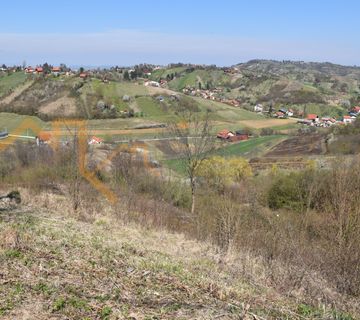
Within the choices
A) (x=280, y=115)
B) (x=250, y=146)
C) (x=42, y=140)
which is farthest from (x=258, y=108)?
(x=42, y=140)

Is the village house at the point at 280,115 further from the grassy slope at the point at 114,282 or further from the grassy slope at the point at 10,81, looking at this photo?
the grassy slope at the point at 114,282

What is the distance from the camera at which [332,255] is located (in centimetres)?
841

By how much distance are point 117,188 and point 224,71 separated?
180 meters

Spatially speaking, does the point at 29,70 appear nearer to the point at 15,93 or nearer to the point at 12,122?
the point at 15,93

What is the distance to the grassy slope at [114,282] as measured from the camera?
18.7 feet

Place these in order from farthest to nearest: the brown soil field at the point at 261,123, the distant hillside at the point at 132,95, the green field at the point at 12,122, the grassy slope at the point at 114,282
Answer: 1. the distant hillside at the point at 132,95
2. the brown soil field at the point at 261,123
3. the green field at the point at 12,122
4. the grassy slope at the point at 114,282

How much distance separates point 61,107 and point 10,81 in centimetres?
3848

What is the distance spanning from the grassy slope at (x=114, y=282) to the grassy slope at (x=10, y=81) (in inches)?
4877

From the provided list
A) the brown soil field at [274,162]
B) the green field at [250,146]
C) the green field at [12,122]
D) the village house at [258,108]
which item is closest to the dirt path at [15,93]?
the green field at [12,122]

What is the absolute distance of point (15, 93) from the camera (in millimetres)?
122125

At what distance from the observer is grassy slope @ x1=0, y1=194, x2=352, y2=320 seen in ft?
18.7

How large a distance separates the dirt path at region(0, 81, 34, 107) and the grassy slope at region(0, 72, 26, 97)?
2269 millimetres

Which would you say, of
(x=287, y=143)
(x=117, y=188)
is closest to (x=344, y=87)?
(x=287, y=143)

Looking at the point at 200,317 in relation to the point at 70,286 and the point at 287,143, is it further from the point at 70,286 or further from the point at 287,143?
the point at 287,143
